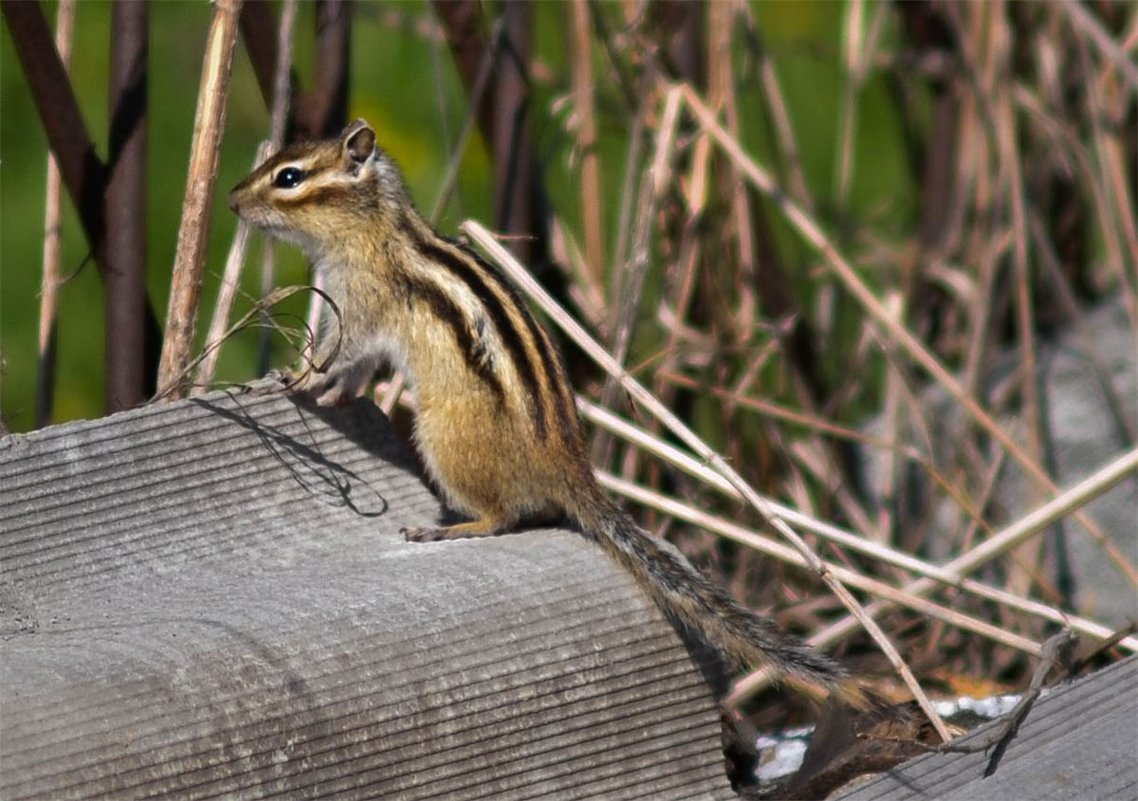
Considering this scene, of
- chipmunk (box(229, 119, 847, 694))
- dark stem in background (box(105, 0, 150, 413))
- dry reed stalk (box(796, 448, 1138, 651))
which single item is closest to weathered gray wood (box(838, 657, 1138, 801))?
chipmunk (box(229, 119, 847, 694))

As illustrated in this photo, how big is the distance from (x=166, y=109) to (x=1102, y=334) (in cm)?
348

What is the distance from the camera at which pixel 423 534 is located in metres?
2.85

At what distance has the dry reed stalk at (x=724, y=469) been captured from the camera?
2635 mm

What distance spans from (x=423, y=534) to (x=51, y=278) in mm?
864

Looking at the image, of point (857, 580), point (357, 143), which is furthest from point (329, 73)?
point (857, 580)

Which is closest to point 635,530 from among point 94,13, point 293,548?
point 293,548

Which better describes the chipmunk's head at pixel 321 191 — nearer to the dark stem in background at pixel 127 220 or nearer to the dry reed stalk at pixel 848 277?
the dark stem in background at pixel 127 220

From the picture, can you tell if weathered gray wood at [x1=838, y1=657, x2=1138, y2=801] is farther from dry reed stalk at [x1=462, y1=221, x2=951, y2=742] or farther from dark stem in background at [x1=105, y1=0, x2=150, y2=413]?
dark stem in background at [x1=105, y1=0, x2=150, y2=413]

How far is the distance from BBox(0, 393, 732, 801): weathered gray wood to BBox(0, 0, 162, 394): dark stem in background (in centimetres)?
53

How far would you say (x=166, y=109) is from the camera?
20.5 feet

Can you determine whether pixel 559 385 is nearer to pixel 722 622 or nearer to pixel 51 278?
pixel 722 622

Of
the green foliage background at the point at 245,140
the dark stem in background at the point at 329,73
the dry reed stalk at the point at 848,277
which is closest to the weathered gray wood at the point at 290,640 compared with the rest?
the dark stem in background at the point at 329,73

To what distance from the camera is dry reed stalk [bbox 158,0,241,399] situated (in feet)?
9.51

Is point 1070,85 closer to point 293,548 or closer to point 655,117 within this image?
point 655,117
